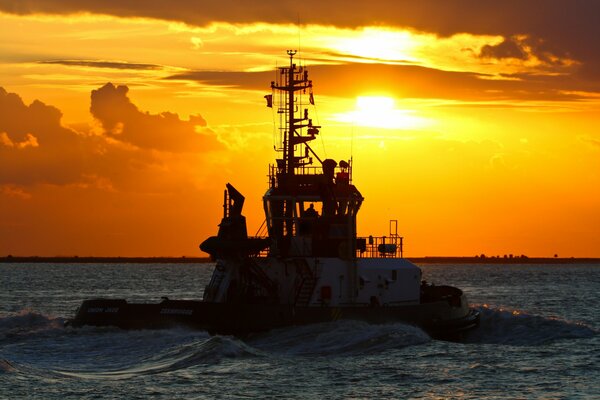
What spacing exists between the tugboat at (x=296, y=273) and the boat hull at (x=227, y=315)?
37mm

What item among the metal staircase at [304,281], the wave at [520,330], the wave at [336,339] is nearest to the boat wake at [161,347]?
the wave at [336,339]

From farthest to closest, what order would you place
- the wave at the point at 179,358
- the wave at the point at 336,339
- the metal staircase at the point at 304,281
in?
the metal staircase at the point at 304,281 → the wave at the point at 336,339 → the wave at the point at 179,358

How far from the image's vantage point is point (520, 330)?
48938mm

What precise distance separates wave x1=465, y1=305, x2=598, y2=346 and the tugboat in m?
3.38

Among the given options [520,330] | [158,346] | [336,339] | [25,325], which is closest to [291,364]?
[336,339]

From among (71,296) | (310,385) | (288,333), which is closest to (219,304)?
(288,333)

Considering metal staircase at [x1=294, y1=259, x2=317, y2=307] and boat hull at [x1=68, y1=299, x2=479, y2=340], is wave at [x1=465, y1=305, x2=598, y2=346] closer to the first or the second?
boat hull at [x1=68, y1=299, x2=479, y2=340]

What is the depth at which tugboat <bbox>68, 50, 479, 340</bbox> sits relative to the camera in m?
38.9

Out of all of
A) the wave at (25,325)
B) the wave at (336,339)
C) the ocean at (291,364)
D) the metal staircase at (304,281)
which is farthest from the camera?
the wave at (25,325)

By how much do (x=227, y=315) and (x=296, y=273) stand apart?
11.6 feet

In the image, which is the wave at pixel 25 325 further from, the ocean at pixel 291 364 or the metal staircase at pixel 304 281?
the metal staircase at pixel 304 281

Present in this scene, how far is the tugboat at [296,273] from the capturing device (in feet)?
128

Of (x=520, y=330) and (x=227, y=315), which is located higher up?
(x=227, y=315)

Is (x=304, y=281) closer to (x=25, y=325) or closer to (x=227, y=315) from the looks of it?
(x=227, y=315)
